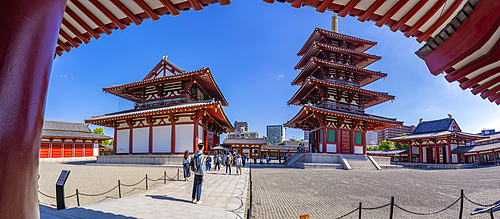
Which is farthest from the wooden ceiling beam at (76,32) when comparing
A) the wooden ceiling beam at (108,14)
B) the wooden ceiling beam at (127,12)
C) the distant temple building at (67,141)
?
the distant temple building at (67,141)

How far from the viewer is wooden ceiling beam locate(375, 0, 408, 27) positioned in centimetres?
343

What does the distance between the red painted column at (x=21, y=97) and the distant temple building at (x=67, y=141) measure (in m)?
40.3

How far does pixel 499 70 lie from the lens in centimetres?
380

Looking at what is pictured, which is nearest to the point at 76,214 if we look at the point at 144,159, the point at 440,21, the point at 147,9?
the point at 147,9

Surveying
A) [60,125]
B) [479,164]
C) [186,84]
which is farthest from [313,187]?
[60,125]

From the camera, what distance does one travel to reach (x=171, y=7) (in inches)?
137

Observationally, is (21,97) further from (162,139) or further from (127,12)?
(162,139)

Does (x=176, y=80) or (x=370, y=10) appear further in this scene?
(x=176, y=80)

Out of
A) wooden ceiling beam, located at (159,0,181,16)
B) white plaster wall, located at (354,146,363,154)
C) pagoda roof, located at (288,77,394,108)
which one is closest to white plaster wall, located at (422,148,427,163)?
pagoda roof, located at (288,77,394,108)

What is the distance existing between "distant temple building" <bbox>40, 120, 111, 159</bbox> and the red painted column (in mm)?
40322

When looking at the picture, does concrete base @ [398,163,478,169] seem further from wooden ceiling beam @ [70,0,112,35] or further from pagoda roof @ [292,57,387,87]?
wooden ceiling beam @ [70,0,112,35]

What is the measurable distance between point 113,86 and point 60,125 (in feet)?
83.0

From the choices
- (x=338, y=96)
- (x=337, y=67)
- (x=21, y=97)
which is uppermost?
(x=337, y=67)

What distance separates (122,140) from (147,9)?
20.8 meters
